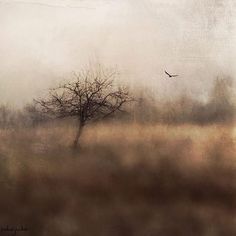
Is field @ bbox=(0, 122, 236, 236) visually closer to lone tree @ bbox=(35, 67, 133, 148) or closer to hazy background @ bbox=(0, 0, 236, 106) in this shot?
lone tree @ bbox=(35, 67, 133, 148)

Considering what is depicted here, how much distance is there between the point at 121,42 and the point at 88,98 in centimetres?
69

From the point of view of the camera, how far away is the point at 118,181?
5.54 m

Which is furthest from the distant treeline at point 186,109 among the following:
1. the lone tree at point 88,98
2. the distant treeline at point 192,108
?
the lone tree at point 88,98

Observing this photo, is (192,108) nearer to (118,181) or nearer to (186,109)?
(186,109)

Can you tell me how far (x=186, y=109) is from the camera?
5.62m

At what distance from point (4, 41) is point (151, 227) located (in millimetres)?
2509

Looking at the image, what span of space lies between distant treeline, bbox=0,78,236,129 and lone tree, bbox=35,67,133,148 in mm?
105

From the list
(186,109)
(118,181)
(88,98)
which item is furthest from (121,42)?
(118,181)

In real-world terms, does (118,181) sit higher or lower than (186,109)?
lower

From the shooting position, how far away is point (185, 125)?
18.4ft

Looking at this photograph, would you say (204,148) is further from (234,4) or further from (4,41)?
(4,41)

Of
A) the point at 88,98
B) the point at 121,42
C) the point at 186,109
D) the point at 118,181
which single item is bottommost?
the point at 118,181

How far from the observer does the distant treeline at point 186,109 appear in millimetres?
5602

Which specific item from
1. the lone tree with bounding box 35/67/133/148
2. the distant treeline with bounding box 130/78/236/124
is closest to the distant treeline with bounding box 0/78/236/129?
the distant treeline with bounding box 130/78/236/124
